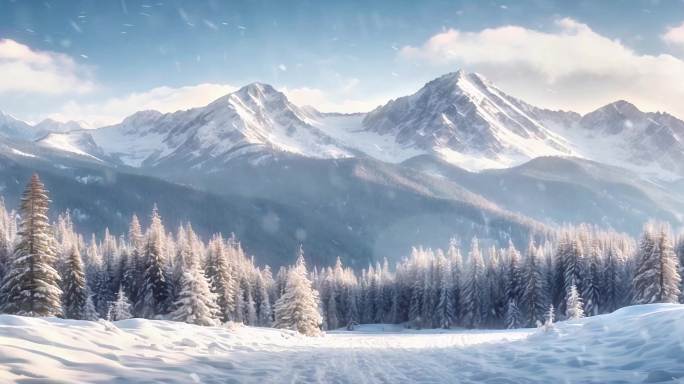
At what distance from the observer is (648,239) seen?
2301 inches

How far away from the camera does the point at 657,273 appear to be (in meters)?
55.6

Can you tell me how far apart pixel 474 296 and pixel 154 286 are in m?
48.5

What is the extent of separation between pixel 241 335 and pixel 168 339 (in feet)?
18.8

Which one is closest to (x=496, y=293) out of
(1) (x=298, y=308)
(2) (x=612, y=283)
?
(2) (x=612, y=283)

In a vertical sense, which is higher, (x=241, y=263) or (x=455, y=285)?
(x=241, y=263)

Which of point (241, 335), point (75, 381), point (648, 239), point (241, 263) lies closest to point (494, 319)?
point (648, 239)

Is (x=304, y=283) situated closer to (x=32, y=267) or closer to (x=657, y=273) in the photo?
(x=32, y=267)

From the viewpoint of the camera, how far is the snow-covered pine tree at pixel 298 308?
4694 centimetres

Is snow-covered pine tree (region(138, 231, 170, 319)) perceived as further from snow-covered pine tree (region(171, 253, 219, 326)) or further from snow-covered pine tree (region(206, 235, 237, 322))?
snow-covered pine tree (region(171, 253, 219, 326))

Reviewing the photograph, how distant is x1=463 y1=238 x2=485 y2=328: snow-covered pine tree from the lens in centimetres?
8069

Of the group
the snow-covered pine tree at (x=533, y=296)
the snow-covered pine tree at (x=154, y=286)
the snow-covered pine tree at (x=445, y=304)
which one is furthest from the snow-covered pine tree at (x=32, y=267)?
the snow-covered pine tree at (x=445, y=304)

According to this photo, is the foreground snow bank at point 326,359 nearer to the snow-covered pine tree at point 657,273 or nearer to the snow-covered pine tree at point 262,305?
the snow-covered pine tree at point 657,273

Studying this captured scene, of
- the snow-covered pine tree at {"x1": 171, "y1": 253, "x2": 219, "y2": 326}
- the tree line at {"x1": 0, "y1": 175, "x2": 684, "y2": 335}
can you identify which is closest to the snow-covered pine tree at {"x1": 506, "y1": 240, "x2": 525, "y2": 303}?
the tree line at {"x1": 0, "y1": 175, "x2": 684, "y2": 335}

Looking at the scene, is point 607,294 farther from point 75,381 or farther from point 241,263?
point 75,381
